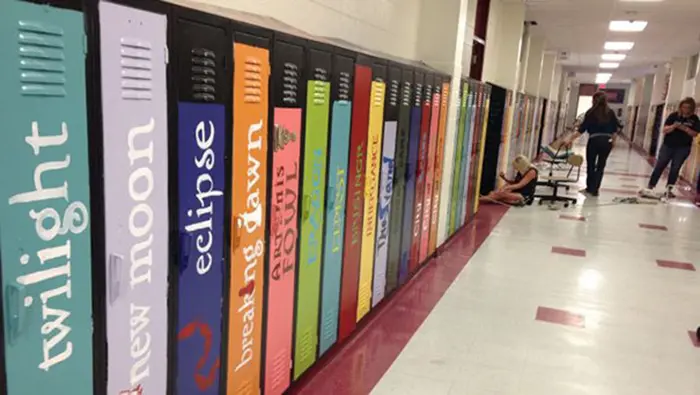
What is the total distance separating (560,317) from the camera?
11.4 ft

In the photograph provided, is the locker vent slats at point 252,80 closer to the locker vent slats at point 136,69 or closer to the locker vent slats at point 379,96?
the locker vent slats at point 136,69

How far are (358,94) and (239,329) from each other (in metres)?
1.25

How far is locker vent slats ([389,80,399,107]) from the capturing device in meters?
3.03

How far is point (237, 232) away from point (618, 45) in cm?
1354

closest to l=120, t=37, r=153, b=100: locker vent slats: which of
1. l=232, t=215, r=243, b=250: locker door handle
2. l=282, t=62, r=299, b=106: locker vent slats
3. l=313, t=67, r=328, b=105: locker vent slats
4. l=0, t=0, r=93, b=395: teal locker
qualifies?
l=0, t=0, r=93, b=395: teal locker

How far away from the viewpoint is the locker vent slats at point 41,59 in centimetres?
101

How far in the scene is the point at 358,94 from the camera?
259cm

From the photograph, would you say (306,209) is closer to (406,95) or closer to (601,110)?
(406,95)

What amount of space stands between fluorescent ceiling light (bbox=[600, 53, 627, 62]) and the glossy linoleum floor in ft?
35.4

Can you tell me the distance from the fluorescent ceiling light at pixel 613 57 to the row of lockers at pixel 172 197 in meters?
14.6

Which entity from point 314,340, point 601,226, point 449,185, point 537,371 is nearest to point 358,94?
point 314,340

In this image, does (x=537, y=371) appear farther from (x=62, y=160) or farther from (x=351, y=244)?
(x=62, y=160)

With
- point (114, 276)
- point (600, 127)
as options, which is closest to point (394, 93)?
point (114, 276)

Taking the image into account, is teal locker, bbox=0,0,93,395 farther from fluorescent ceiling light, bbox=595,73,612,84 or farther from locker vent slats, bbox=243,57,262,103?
fluorescent ceiling light, bbox=595,73,612,84
